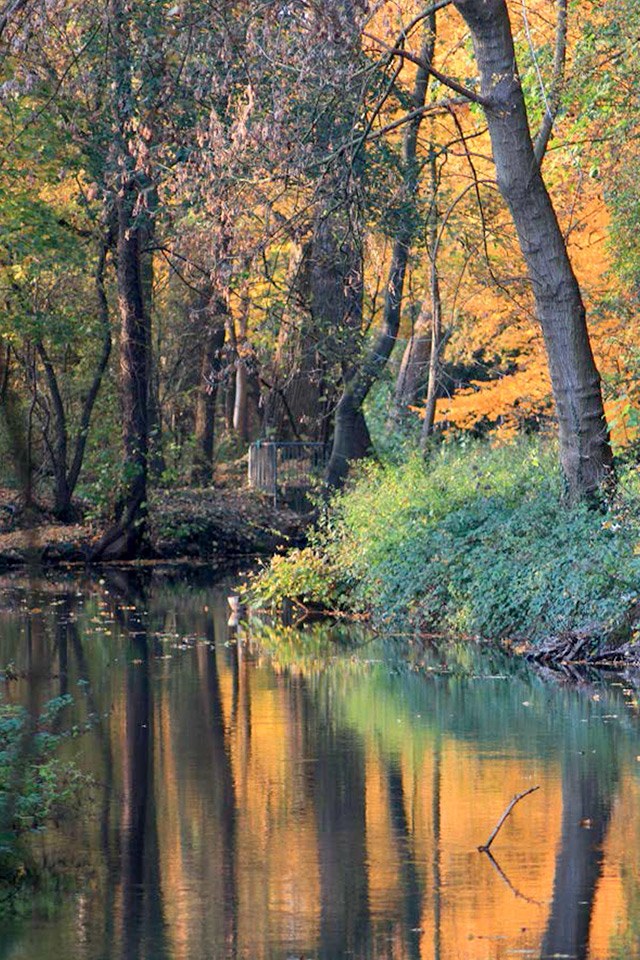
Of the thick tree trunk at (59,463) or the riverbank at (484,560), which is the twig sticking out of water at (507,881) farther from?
the thick tree trunk at (59,463)

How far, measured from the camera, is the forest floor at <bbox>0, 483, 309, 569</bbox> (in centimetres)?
3036

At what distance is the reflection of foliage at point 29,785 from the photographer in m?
7.82

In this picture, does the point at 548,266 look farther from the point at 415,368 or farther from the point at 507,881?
the point at 415,368


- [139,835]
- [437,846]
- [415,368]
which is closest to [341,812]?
[437,846]

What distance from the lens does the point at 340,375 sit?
96.1 ft

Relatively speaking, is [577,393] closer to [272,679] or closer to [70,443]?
[272,679]

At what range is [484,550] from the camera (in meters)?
18.5

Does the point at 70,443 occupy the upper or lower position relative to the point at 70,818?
upper

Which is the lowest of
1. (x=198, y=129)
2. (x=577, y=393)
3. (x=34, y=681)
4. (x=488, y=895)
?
(x=488, y=895)

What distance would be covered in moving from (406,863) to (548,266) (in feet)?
37.9

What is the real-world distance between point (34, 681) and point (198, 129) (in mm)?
9448

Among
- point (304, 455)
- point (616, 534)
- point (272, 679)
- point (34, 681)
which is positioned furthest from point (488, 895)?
point (304, 455)

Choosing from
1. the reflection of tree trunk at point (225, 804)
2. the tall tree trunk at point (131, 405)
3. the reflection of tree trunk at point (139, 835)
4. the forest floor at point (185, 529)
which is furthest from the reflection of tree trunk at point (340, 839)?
the forest floor at point (185, 529)

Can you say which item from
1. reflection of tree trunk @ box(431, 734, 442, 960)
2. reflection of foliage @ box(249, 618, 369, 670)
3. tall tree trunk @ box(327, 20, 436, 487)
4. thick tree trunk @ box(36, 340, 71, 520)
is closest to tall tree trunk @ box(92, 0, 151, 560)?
thick tree trunk @ box(36, 340, 71, 520)
